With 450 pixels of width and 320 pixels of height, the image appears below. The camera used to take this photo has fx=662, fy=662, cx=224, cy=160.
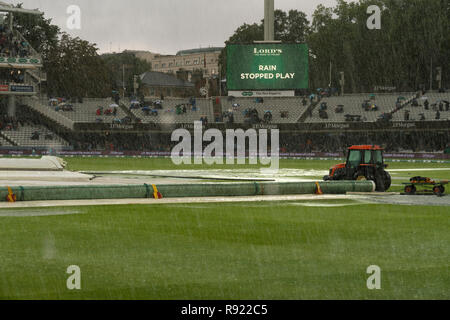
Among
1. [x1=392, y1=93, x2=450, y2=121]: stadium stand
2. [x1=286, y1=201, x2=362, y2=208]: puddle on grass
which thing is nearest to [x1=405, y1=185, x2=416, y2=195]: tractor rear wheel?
[x1=286, y1=201, x2=362, y2=208]: puddle on grass

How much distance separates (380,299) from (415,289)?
0.89 m

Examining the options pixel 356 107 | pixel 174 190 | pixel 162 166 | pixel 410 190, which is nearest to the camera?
pixel 174 190

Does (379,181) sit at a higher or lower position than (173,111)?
lower

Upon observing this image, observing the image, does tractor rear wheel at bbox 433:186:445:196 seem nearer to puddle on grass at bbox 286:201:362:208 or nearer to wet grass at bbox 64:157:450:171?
puddle on grass at bbox 286:201:362:208

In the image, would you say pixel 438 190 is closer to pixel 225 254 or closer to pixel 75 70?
pixel 225 254

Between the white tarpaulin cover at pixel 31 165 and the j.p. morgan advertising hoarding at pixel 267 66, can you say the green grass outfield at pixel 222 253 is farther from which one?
the j.p. morgan advertising hoarding at pixel 267 66

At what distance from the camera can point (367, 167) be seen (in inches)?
1147

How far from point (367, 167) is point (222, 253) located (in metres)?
17.7

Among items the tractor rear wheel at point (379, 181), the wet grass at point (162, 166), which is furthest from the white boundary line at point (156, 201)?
the wet grass at point (162, 166)

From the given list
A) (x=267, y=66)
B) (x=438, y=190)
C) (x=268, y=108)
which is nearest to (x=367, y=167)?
(x=438, y=190)

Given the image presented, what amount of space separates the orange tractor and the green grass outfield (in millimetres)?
8129

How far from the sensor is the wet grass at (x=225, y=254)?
9.49m

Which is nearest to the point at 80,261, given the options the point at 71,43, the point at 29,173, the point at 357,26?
the point at 29,173

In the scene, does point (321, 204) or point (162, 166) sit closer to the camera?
point (321, 204)
